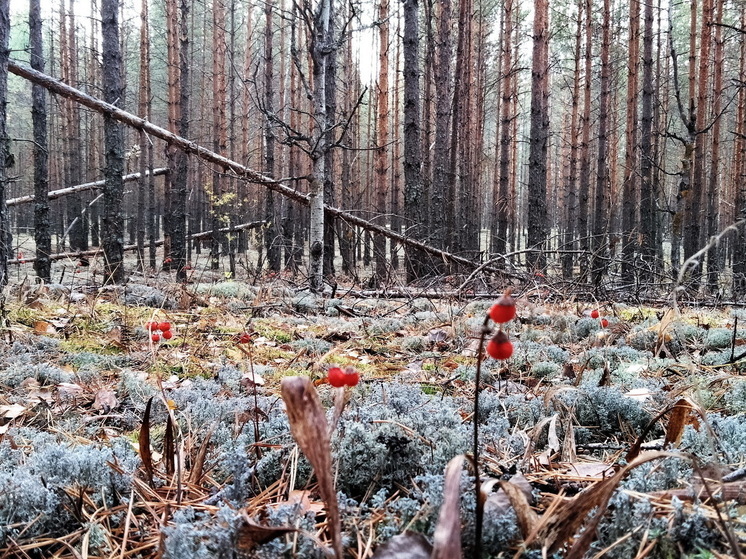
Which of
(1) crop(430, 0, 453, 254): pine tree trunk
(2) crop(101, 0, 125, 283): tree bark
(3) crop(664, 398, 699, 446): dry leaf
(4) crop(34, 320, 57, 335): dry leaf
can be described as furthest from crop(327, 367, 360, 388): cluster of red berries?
(1) crop(430, 0, 453, 254): pine tree trunk

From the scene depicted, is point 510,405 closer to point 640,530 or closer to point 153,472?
point 640,530

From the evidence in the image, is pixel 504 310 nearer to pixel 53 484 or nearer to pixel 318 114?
pixel 53 484

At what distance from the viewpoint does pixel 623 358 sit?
314 cm

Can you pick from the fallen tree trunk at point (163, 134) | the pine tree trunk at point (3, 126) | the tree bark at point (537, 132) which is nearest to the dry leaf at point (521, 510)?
the pine tree trunk at point (3, 126)

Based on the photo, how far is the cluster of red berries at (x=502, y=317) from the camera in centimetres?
75

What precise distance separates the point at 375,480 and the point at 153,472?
0.63 meters

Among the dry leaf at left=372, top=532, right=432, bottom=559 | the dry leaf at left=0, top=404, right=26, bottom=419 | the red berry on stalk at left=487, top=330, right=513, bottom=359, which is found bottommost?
the dry leaf at left=0, top=404, right=26, bottom=419

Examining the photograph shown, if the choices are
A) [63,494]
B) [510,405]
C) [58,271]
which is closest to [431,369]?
[510,405]

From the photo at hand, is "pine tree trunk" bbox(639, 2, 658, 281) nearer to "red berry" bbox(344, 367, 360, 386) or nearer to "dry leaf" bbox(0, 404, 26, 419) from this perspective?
"dry leaf" bbox(0, 404, 26, 419)

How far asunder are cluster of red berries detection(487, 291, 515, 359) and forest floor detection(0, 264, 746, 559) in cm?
25

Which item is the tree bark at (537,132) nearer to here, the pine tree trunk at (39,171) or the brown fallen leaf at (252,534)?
the pine tree trunk at (39,171)

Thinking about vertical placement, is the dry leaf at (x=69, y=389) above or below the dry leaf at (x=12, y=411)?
below

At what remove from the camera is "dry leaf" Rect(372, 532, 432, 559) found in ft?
2.91

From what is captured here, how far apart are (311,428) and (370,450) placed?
71cm
